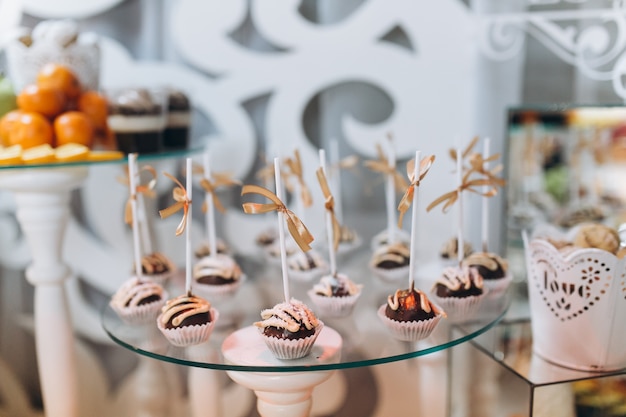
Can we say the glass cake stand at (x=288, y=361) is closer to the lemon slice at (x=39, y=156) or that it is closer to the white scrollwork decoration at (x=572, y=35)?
the lemon slice at (x=39, y=156)

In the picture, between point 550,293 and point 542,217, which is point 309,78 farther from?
point 550,293

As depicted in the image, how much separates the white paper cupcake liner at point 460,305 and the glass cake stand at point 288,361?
2 centimetres

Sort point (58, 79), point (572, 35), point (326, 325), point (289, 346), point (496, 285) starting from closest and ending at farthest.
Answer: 1. point (289, 346)
2. point (326, 325)
3. point (496, 285)
4. point (58, 79)
5. point (572, 35)

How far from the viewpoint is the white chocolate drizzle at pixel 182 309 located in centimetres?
112

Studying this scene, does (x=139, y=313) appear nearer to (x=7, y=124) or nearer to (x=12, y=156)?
(x=12, y=156)

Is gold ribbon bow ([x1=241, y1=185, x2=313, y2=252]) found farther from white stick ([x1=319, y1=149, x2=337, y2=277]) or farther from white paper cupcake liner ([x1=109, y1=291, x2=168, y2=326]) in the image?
white paper cupcake liner ([x1=109, y1=291, x2=168, y2=326])

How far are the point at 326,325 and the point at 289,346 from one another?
21cm

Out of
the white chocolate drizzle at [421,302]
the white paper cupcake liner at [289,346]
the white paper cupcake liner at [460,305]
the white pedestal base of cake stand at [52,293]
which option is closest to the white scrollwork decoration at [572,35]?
the white paper cupcake liner at [460,305]

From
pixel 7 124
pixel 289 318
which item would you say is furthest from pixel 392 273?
pixel 7 124

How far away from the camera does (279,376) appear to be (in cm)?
106

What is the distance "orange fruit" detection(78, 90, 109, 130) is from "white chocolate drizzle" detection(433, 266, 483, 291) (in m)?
0.93

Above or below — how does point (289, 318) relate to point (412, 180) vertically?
below

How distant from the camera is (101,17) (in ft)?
6.13

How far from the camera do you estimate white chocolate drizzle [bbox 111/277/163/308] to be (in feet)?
4.16
